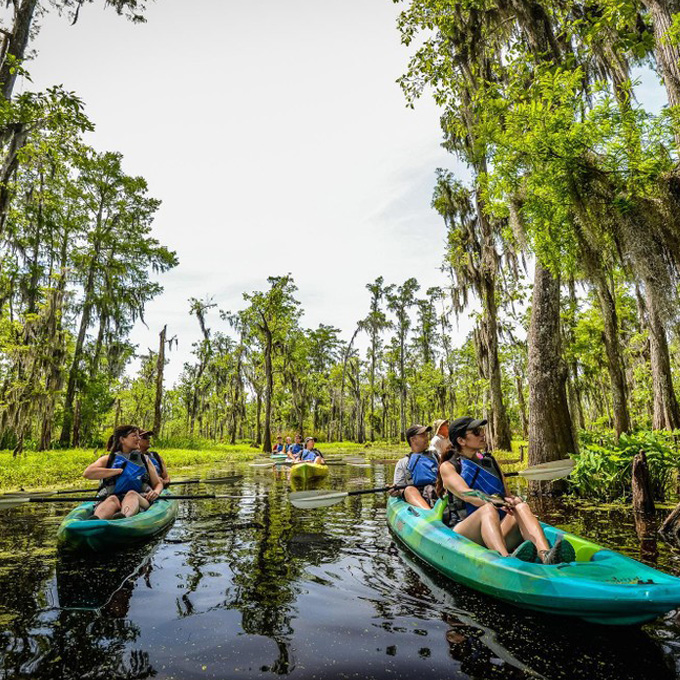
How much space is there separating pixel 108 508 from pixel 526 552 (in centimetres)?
536

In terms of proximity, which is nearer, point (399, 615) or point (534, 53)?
point (399, 615)

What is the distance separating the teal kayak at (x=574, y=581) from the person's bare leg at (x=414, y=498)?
75.3 inches

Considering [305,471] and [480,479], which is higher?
[480,479]

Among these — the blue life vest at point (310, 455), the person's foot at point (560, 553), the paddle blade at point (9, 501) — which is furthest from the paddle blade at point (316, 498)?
the blue life vest at point (310, 455)

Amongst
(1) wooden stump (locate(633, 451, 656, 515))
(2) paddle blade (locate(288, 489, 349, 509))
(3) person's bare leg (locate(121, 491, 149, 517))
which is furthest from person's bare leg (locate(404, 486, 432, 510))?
(3) person's bare leg (locate(121, 491, 149, 517))

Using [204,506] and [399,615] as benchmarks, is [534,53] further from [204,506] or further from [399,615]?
[204,506]

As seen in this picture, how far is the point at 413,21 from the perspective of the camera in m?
12.5

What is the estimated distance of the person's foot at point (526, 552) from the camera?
3836 mm

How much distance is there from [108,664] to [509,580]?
120 inches

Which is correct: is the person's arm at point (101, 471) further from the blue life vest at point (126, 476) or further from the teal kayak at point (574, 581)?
the teal kayak at point (574, 581)

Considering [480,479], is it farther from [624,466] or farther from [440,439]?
[624,466]

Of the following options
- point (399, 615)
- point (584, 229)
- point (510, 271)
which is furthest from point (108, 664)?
point (510, 271)

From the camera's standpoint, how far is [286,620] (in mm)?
3719

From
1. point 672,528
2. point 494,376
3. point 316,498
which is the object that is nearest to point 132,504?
point 316,498
